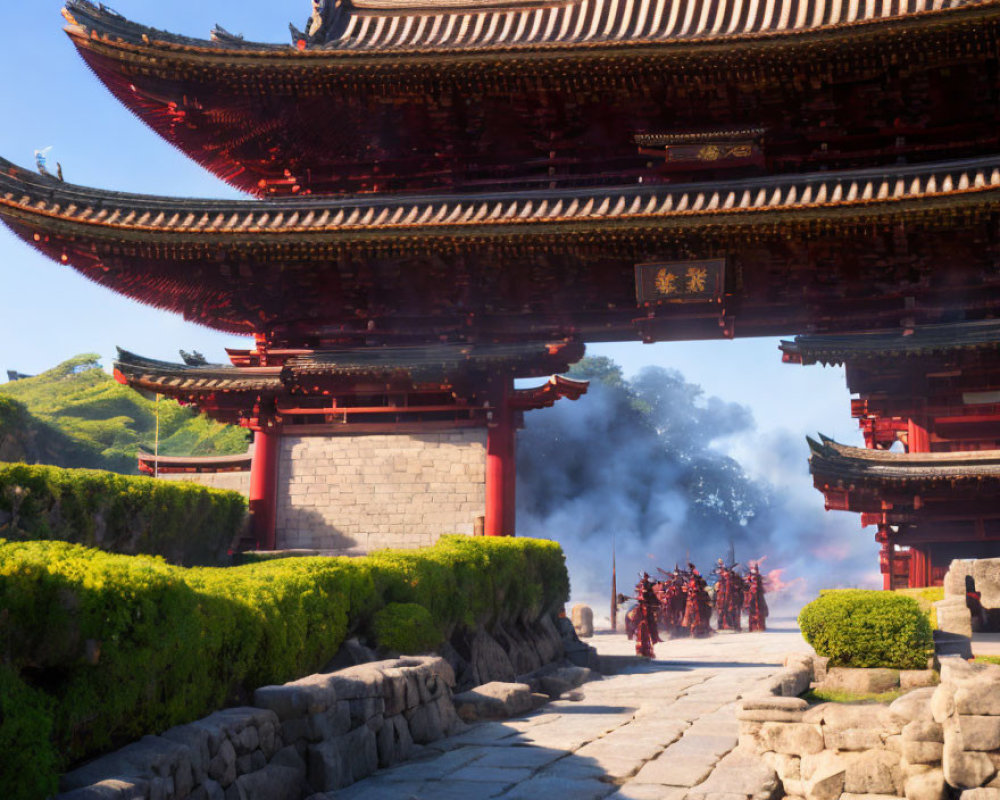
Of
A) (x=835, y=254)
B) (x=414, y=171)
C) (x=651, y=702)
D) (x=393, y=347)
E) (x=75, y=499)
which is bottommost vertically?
(x=651, y=702)

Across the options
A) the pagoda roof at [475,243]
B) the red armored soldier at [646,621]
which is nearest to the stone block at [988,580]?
the pagoda roof at [475,243]

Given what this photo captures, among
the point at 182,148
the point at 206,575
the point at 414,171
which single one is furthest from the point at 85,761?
the point at 182,148

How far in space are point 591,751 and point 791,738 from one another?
1.69m

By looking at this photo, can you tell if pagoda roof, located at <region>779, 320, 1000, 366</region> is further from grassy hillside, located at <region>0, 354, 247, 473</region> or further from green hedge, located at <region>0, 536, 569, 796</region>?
grassy hillside, located at <region>0, 354, 247, 473</region>

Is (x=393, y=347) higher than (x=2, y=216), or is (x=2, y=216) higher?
(x=2, y=216)

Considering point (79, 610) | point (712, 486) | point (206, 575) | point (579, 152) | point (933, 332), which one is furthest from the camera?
point (712, 486)

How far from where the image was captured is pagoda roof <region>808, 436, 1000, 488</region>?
1530 centimetres

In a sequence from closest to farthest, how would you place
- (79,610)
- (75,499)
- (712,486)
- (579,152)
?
(79,610) → (75,499) → (579,152) → (712,486)

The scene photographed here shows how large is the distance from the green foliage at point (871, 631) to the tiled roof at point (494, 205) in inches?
250

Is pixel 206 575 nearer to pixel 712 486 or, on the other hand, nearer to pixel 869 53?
pixel 869 53

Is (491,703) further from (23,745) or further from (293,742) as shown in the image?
(23,745)

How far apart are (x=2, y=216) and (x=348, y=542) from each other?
751cm

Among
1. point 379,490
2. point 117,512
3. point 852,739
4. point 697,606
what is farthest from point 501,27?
point 852,739

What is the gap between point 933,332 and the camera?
1581 cm
